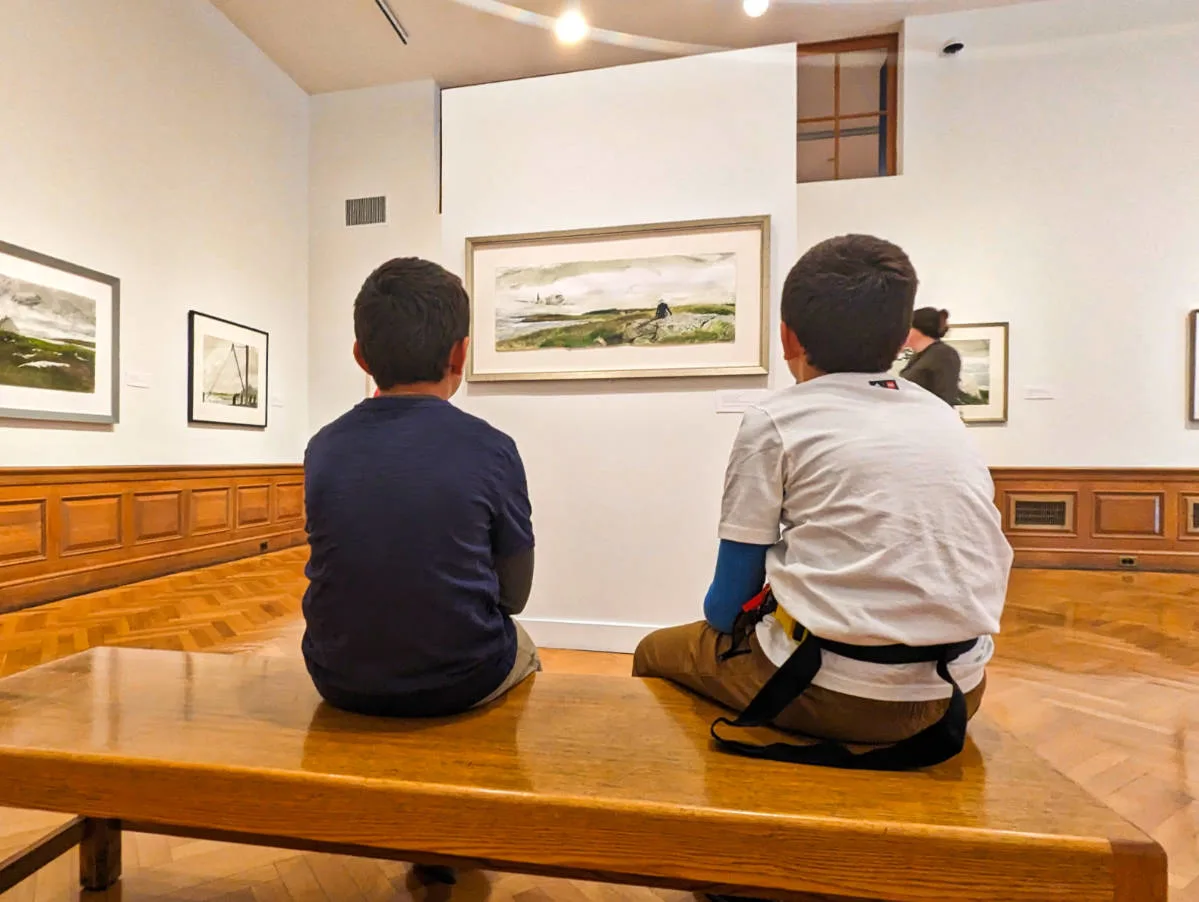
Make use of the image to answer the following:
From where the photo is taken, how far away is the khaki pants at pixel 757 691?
97cm

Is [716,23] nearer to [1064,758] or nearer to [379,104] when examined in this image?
[379,104]

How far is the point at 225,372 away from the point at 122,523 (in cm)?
185

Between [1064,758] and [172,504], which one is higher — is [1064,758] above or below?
below

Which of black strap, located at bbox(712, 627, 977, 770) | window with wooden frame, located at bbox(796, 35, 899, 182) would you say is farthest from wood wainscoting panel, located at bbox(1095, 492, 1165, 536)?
black strap, located at bbox(712, 627, 977, 770)

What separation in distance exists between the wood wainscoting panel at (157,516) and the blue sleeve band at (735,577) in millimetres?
5028

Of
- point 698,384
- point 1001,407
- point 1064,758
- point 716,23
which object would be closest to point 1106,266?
point 1001,407

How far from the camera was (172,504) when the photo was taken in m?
5.06

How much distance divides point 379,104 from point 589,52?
2427mm

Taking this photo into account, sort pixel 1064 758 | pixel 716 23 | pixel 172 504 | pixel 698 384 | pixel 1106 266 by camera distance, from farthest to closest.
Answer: pixel 716 23
pixel 1106 266
pixel 172 504
pixel 698 384
pixel 1064 758

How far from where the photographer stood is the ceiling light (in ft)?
18.2

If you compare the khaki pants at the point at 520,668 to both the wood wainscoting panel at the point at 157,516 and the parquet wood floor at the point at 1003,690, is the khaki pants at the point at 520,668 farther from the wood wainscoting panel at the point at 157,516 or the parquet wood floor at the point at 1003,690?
the wood wainscoting panel at the point at 157,516

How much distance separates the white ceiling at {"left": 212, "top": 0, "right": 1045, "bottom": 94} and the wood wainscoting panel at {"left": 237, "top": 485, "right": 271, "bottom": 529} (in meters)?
4.39

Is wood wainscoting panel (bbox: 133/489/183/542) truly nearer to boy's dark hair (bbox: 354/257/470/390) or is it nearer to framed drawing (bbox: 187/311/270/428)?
framed drawing (bbox: 187/311/270/428)

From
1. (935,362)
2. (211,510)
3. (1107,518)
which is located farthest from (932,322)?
(211,510)
